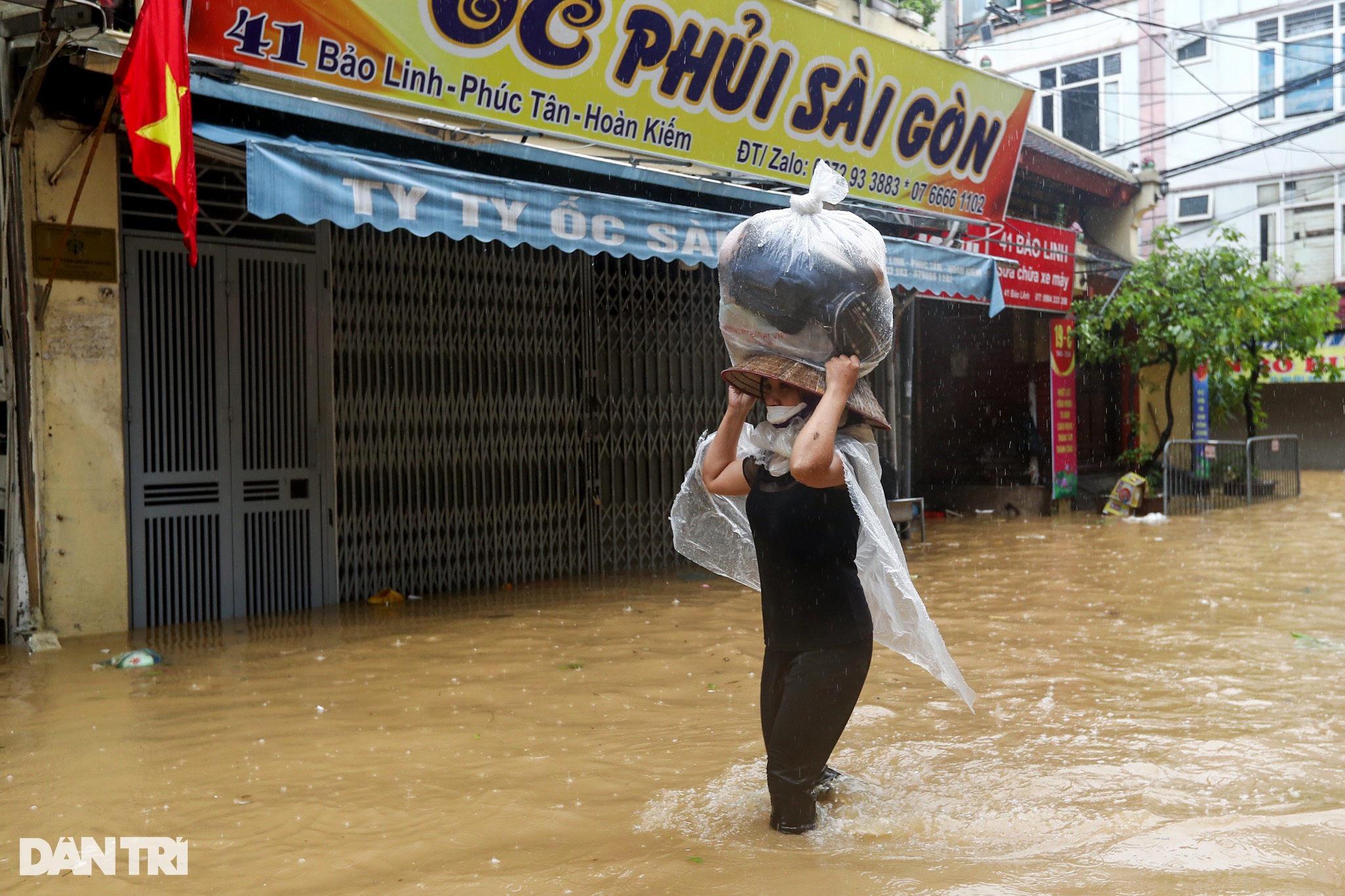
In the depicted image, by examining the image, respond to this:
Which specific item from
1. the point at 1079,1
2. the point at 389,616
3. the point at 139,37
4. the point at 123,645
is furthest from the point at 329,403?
the point at 1079,1

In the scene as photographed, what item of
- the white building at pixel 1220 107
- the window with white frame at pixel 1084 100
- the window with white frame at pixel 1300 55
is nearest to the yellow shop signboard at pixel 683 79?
the white building at pixel 1220 107

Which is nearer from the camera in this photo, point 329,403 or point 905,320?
point 329,403

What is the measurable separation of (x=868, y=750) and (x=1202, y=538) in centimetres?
824

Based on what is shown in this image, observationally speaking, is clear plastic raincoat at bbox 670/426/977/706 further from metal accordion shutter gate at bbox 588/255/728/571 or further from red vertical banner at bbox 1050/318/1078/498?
red vertical banner at bbox 1050/318/1078/498

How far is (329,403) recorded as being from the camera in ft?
23.7

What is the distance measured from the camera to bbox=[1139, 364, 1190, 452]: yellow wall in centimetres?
1692

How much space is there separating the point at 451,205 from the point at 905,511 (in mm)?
5756

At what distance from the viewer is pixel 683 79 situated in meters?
7.87

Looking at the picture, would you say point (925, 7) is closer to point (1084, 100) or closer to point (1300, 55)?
point (1084, 100)

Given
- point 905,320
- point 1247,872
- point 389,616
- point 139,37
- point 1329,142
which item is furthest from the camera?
point 1329,142

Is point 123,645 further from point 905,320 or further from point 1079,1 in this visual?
point 1079,1

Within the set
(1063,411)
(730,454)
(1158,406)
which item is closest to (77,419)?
(730,454)

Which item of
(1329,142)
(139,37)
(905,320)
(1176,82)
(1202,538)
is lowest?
(1202,538)

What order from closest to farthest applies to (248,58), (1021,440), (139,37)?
(139,37) < (248,58) < (1021,440)
